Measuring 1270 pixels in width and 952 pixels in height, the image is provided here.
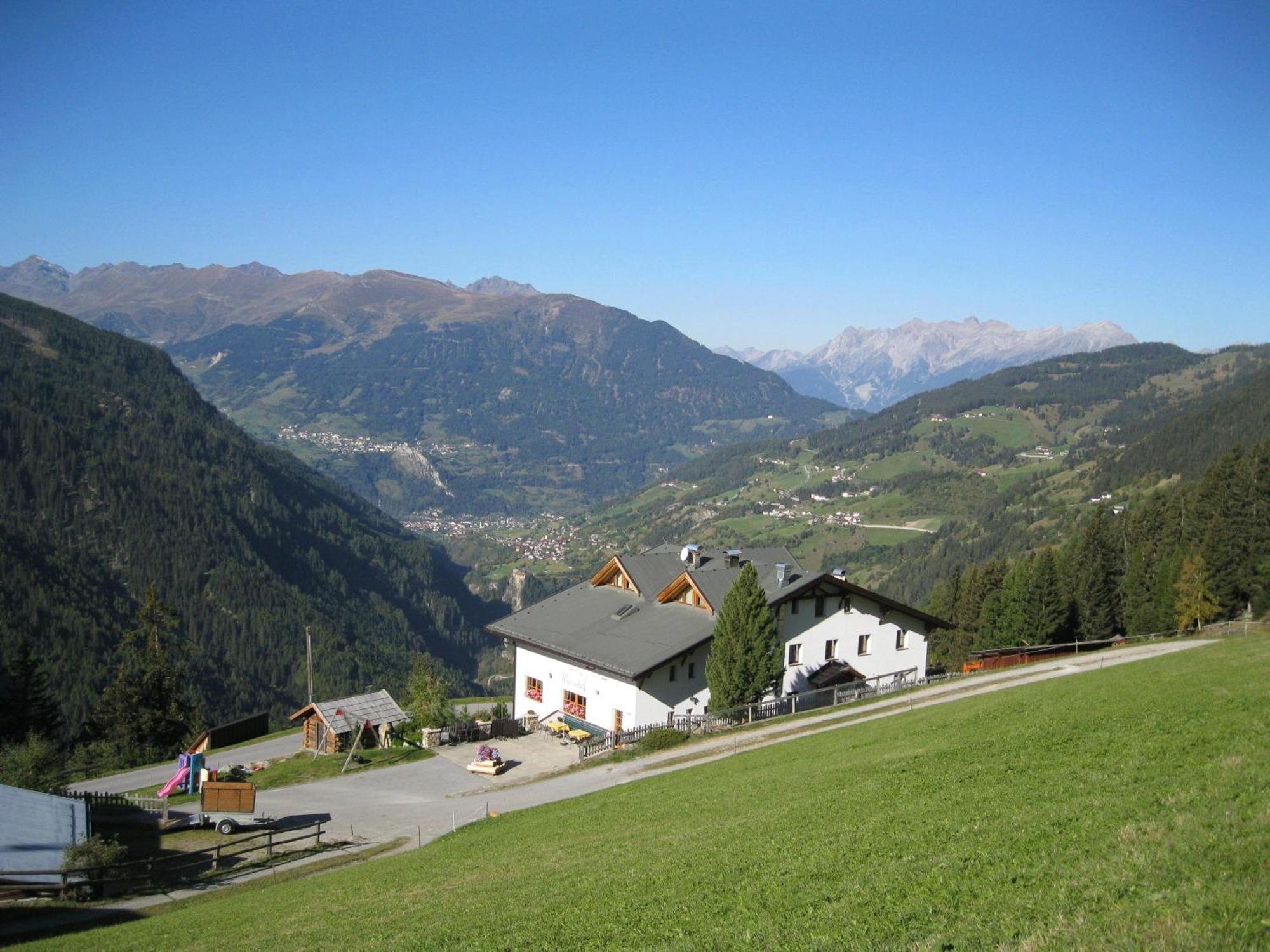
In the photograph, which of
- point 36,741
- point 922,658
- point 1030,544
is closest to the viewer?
point 36,741

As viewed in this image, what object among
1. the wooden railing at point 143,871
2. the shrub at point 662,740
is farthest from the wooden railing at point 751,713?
the wooden railing at point 143,871

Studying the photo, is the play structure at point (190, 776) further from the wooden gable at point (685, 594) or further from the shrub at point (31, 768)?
the wooden gable at point (685, 594)

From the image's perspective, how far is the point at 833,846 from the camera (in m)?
15.6

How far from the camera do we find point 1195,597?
66.3 meters

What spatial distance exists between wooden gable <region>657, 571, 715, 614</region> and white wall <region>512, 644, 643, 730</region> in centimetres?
624

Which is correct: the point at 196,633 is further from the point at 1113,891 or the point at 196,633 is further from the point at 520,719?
the point at 1113,891

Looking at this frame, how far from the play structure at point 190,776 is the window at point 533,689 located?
58.1ft

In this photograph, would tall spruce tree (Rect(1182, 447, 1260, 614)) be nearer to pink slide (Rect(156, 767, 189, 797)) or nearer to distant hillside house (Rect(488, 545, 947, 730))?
distant hillside house (Rect(488, 545, 947, 730))

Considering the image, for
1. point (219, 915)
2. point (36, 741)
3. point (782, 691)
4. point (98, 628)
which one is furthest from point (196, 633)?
point (219, 915)

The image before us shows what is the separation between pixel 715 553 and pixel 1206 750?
1578 inches

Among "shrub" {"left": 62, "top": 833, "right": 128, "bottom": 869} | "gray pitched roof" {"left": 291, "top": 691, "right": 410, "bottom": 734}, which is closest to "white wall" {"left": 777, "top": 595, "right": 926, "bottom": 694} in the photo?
"gray pitched roof" {"left": 291, "top": 691, "right": 410, "bottom": 734}

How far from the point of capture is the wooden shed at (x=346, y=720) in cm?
4656

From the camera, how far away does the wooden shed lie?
46.6 meters

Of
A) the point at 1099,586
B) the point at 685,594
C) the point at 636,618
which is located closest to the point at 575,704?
the point at 636,618
